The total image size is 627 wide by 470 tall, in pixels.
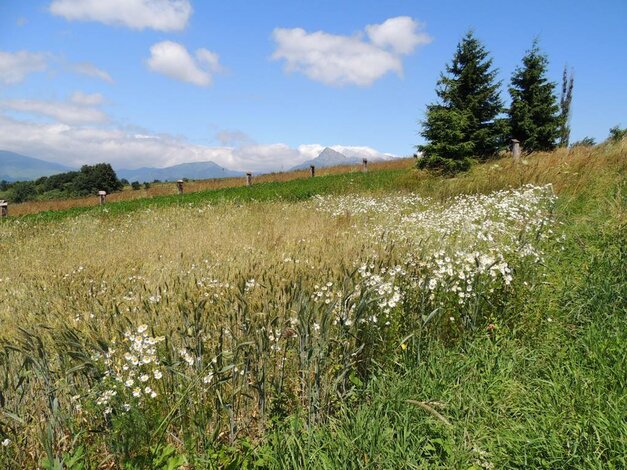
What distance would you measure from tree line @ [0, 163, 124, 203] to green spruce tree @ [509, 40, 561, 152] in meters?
65.1

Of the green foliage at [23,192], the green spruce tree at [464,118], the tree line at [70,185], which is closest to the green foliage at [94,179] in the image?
the tree line at [70,185]

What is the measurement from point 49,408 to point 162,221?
944 centimetres

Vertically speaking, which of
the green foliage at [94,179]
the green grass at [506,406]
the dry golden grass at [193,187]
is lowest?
the green grass at [506,406]

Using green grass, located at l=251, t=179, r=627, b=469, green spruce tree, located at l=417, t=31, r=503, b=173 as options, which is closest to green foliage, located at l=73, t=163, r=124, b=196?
green spruce tree, located at l=417, t=31, r=503, b=173

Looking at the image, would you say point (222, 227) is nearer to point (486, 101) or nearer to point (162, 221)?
point (162, 221)

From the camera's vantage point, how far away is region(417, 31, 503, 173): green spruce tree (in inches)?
633

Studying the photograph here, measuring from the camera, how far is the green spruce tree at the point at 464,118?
1608cm

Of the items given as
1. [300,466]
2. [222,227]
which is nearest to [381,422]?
[300,466]

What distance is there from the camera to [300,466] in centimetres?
196

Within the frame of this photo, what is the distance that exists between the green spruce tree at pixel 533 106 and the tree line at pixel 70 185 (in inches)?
2561

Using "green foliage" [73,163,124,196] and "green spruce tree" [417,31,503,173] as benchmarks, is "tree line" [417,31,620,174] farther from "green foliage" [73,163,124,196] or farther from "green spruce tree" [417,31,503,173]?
→ "green foliage" [73,163,124,196]

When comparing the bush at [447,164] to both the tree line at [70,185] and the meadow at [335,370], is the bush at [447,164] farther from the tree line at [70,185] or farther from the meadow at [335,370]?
the tree line at [70,185]

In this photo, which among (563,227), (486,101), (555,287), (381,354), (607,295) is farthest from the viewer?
(486,101)

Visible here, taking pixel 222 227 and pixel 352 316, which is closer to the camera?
pixel 352 316
